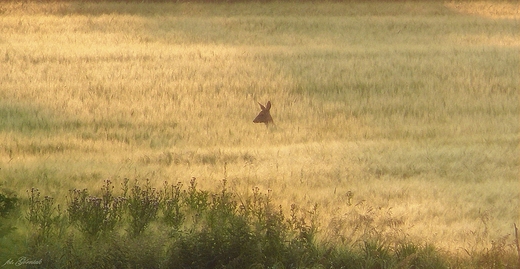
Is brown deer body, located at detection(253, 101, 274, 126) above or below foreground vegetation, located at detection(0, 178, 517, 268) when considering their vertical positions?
above

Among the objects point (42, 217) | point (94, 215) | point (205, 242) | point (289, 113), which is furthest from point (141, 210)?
point (289, 113)

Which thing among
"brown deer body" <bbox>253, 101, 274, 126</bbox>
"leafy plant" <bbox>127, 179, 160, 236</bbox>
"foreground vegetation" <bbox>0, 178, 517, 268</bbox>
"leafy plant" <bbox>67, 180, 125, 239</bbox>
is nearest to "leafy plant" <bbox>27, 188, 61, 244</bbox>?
"foreground vegetation" <bbox>0, 178, 517, 268</bbox>

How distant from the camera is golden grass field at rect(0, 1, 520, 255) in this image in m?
9.63

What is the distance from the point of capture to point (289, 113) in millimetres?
15352

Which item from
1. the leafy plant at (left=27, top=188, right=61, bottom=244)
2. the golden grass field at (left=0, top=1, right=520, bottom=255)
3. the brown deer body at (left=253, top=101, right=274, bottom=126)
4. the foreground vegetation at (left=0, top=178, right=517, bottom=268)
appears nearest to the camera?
the foreground vegetation at (left=0, top=178, right=517, bottom=268)

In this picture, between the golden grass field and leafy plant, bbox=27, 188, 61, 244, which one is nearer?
leafy plant, bbox=27, 188, 61, 244

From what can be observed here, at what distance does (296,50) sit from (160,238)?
17.7 metres

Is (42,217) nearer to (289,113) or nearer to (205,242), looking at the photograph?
(205,242)

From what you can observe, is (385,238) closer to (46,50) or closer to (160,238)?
(160,238)

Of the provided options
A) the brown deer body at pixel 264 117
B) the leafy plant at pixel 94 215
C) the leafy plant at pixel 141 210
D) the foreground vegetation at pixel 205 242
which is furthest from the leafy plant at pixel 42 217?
the brown deer body at pixel 264 117

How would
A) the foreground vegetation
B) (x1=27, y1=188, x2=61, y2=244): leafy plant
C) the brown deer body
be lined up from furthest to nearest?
the brown deer body
(x1=27, y1=188, x2=61, y2=244): leafy plant
the foreground vegetation

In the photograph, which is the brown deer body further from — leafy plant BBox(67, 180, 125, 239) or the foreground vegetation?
leafy plant BBox(67, 180, 125, 239)

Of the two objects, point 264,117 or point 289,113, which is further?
point 289,113

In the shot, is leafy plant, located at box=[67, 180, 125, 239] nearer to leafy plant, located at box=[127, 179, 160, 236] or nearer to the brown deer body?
leafy plant, located at box=[127, 179, 160, 236]
